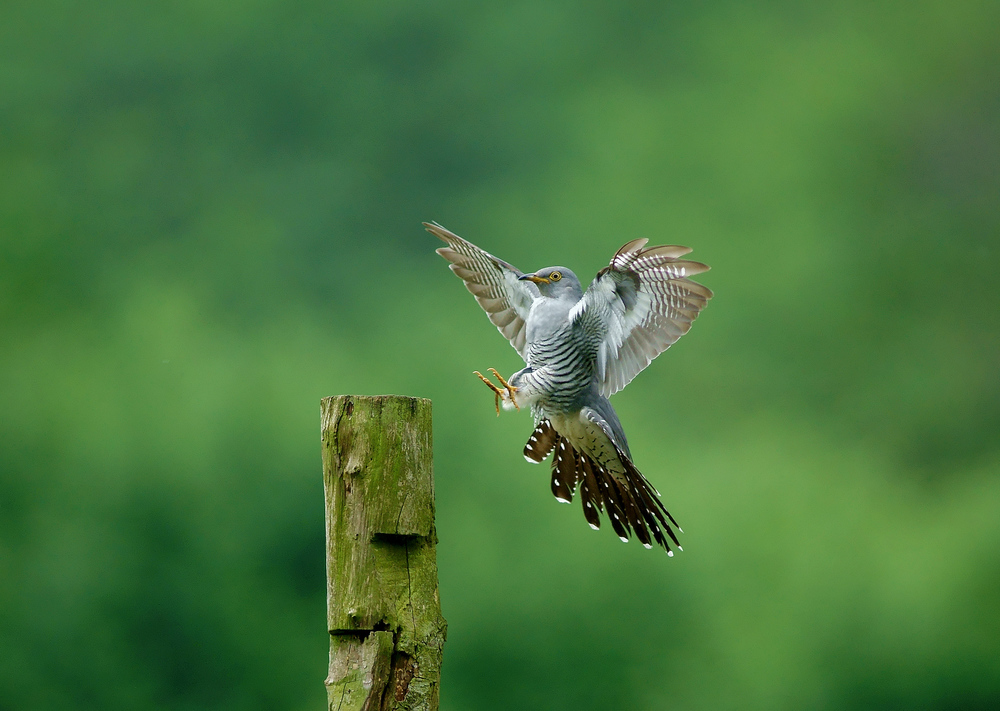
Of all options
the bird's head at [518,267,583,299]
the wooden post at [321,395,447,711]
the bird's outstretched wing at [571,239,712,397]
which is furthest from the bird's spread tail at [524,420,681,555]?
the wooden post at [321,395,447,711]

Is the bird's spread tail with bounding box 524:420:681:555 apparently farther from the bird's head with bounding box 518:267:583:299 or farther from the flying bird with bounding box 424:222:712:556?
the bird's head with bounding box 518:267:583:299

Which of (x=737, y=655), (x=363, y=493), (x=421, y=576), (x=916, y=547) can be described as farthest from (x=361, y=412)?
(x=916, y=547)

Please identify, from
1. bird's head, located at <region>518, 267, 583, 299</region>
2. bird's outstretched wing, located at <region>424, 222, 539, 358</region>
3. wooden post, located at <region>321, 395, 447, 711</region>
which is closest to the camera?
wooden post, located at <region>321, 395, 447, 711</region>

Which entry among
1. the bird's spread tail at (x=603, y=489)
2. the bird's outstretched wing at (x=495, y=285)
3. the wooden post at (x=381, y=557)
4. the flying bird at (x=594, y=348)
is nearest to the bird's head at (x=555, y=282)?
the flying bird at (x=594, y=348)

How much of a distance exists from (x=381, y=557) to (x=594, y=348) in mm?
1242

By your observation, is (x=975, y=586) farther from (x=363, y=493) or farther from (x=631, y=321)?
(x=363, y=493)

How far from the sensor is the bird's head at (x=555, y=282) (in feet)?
10.3

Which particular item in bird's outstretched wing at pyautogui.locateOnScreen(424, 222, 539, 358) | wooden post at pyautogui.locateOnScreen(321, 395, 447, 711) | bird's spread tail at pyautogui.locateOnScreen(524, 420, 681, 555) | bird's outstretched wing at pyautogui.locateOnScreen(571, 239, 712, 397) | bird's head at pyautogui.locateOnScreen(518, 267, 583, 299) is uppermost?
bird's outstretched wing at pyautogui.locateOnScreen(424, 222, 539, 358)

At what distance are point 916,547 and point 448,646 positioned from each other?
3.29 metres

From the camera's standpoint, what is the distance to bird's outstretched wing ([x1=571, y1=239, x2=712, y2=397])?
2834 mm

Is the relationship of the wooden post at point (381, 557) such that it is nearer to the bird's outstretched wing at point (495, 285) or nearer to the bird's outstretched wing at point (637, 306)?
the bird's outstretched wing at point (637, 306)

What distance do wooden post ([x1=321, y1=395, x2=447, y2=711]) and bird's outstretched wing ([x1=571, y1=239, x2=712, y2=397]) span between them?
943mm

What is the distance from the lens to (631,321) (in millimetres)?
3082

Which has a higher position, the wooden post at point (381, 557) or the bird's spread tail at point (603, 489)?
the bird's spread tail at point (603, 489)
